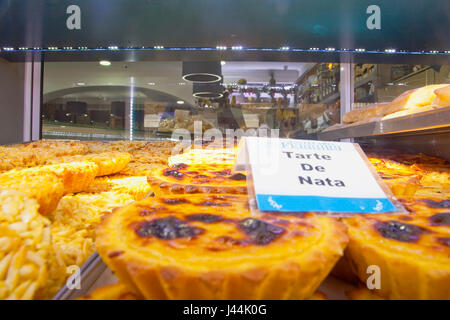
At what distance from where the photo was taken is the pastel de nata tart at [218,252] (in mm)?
437

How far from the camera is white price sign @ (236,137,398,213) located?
73 cm

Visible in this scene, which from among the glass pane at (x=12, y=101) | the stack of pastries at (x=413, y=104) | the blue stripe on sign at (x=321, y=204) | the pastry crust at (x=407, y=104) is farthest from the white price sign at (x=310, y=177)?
the glass pane at (x=12, y=101)

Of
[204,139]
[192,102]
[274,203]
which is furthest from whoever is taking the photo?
[192,102]

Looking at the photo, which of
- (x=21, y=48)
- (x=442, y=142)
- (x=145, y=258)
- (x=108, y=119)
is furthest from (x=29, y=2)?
(x=442, y=142)

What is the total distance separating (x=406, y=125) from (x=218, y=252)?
192cm

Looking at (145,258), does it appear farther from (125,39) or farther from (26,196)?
(125,39)

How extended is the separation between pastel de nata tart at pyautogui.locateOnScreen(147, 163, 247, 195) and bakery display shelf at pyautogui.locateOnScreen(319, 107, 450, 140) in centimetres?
125

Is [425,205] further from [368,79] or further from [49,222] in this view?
[368,79]

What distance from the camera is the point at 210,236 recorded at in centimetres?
55

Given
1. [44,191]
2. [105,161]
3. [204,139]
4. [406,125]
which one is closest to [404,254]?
[44,191]

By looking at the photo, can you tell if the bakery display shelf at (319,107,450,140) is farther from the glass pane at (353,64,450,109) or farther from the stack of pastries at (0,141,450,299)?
the glass pane at (353,64,450,109)

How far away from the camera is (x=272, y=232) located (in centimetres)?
57

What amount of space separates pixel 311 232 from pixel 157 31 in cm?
239

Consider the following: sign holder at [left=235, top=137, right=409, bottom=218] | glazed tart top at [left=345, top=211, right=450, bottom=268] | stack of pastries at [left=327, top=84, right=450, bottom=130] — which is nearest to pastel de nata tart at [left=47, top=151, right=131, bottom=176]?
sign holder at [left=235, top=137, right=409, bottom=218]
